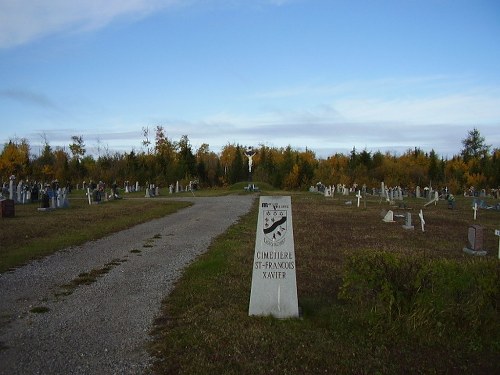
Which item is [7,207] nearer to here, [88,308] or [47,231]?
[47,231]

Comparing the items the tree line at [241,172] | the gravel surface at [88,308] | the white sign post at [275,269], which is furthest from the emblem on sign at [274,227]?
the tree line at [241,172]

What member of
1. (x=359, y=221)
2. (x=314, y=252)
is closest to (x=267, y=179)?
(x=359, y=221)

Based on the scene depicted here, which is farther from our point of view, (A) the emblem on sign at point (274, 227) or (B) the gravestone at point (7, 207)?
(B) the gravestone at point (7, 207)

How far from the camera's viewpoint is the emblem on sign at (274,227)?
6480 mm

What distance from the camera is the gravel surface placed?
16.7ft

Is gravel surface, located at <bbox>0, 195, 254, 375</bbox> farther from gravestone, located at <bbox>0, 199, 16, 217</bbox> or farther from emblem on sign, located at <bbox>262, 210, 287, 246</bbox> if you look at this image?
gravestone, located at <bbox>0, 199, 16, 217</bbox>

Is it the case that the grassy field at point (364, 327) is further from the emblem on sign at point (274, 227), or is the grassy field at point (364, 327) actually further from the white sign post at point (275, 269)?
the emblem on sign at point (274, 227)

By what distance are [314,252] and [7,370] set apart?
339 inches

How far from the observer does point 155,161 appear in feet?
240

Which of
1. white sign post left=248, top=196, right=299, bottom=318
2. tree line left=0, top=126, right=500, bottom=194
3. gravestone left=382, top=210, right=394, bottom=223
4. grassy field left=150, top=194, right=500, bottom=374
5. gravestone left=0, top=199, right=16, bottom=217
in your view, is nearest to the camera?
grassy field left=150, top=194, right=500, bottom=374

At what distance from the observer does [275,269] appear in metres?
6.48

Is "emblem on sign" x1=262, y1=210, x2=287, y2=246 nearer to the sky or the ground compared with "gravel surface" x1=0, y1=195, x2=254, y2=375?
nearer to the sky

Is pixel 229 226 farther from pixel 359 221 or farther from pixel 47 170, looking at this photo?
pixel 47 170

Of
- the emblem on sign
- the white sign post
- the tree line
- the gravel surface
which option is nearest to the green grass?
the gravel surface
